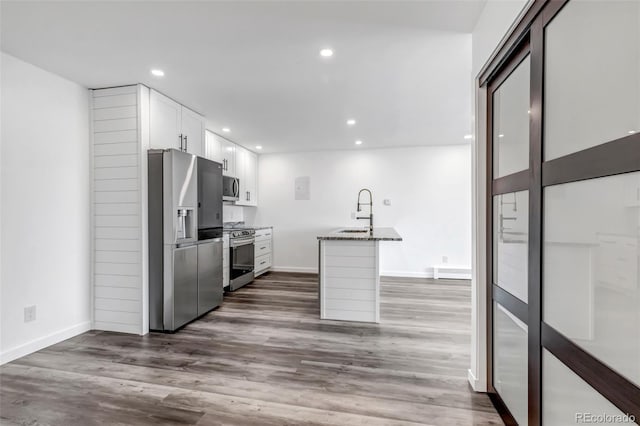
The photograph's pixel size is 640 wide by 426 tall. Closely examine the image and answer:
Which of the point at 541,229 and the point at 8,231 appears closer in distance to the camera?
the point at 541,229

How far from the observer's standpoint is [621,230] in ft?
2.90

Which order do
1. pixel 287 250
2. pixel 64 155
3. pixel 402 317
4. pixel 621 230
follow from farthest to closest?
pixel 287 250 < pixel 402 317 < pixel 64 155 < pixel 621 230

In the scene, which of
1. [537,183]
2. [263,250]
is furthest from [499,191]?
[263,250]

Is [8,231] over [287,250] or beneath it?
over

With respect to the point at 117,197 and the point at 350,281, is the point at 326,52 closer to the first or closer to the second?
the point at 350,281

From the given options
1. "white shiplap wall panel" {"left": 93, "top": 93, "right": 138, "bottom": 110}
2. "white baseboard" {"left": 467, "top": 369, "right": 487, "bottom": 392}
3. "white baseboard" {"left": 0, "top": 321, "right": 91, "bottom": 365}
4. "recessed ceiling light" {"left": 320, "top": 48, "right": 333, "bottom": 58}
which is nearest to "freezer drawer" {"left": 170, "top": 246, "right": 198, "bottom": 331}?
"white baseboard" {"left": 0, "top": 321, "right": 91, "bottom": 365}

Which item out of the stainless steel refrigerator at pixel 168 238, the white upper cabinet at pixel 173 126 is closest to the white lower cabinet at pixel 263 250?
the white upper cabinet at pixel 173 126

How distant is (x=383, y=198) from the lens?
608cm

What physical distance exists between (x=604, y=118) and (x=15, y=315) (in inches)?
158

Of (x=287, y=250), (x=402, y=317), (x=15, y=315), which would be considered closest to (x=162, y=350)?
(x=15, y=315)

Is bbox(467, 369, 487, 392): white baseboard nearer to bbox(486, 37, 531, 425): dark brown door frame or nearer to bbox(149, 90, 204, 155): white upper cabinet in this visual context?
bbox(486, 37, 531, 425): dark brown door frame

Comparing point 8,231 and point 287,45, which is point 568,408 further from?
point 8,231

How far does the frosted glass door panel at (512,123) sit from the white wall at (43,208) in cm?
376

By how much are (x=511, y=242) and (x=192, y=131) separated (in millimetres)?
3687
